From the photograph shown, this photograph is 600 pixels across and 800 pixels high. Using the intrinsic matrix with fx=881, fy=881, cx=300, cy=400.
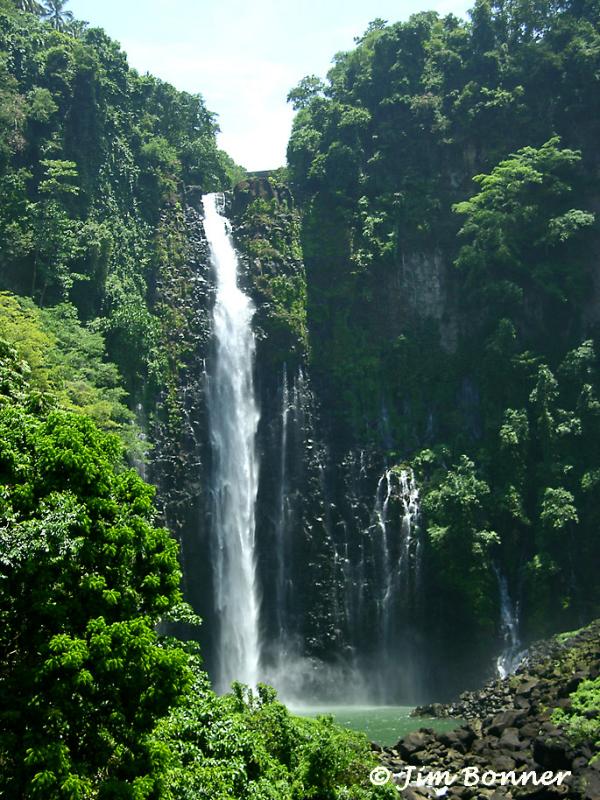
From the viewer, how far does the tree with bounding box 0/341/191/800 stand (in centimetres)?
816

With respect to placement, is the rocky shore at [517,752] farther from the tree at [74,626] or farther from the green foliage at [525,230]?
the green foliage at [525,230]

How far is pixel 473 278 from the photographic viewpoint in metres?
31.3

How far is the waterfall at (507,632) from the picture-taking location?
2498cm

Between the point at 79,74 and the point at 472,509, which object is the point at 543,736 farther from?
the point at 79,74

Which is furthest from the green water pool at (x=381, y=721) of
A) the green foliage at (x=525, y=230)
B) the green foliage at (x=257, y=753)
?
the green foliage at (x=525, y=230)

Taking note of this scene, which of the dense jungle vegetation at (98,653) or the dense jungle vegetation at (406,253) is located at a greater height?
the dense jungle vegetation at (406,253)

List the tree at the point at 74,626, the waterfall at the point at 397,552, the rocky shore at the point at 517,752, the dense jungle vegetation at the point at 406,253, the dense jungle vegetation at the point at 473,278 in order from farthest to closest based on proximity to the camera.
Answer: the waterfall at the point at 397,552 < the dense jungle vegetation at the point at 473,278 < the dense jungle vegetation at the point at 406,253 < the rocky shore at the point at 517,752 < the tree at the point at 74,626

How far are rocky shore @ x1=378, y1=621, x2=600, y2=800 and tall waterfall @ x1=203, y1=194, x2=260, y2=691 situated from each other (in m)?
8.59

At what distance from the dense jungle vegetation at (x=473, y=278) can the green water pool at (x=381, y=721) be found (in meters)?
3.69

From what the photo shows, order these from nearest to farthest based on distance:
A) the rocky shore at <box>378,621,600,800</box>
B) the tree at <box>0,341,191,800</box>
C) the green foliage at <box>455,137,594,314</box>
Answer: the tree at <box>0,341,191,800</box>
the rocky shore at <box>378,621,600,800</box>
the green foliage at <box>455,137,594,314</box>

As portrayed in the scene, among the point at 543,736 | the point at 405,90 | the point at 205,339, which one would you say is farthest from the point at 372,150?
the point at 543,736

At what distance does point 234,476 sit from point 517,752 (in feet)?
49.1

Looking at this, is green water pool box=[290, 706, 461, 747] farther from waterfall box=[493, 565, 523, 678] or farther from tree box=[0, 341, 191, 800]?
tree box=[0, 341, 191, 800]
